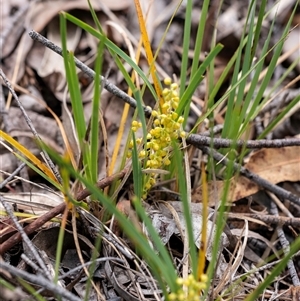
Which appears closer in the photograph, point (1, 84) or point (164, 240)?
point (164, 240)

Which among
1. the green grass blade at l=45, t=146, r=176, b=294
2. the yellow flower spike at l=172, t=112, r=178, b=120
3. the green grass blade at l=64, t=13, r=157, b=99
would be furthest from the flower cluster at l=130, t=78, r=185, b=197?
the green grass blade at l=45, t=146, r=176, b=294

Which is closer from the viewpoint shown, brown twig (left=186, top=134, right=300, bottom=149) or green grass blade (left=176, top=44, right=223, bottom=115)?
green grass blade (left=176, top=44, right=223, bottom=115)

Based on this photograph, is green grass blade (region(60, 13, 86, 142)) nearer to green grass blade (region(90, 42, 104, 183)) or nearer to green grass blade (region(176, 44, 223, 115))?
green grass blade (region(90, 42, 104, 183))

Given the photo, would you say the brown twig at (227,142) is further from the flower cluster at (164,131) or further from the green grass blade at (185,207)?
the green grass blade at (185,207)

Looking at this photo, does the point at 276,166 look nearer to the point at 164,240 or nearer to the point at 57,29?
the point at 164,240

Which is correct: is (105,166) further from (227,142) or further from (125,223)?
(125,223)

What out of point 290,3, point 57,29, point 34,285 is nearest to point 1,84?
point 57,29
